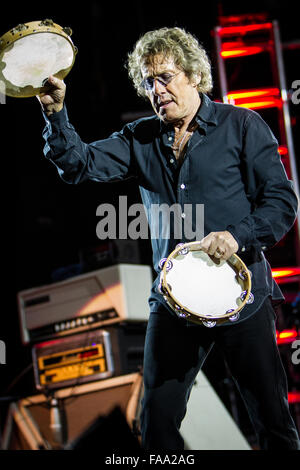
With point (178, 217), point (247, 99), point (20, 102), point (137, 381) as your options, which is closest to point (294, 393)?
point (137, 381)

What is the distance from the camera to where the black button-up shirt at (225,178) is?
2090 mm

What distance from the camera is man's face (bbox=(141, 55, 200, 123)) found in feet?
7.37

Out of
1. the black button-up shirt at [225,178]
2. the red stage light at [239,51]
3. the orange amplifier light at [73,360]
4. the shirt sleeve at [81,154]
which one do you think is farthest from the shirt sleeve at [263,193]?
the red stage light at [239,51]

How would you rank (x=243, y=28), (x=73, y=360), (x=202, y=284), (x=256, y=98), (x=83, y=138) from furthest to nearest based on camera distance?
(x=83, y=138) < (x=243, y=28) < (x=256, y=98) < (x=73, y=360) < (x=202, y=284)

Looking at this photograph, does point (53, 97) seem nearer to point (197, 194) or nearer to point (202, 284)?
point (197, 194)

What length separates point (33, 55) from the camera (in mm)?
2094

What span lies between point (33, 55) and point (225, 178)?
86cm

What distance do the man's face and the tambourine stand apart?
0.57m

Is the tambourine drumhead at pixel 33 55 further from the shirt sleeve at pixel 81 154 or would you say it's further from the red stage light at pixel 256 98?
the red stage light at pixel 256 98

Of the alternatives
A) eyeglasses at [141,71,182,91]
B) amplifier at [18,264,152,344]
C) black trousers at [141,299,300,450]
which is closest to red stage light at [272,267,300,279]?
amplifier at [18,264,152,344]

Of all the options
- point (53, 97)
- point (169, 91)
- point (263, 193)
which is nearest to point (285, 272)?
point (263, 193)

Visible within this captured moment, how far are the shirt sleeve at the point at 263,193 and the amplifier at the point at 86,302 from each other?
171cm
